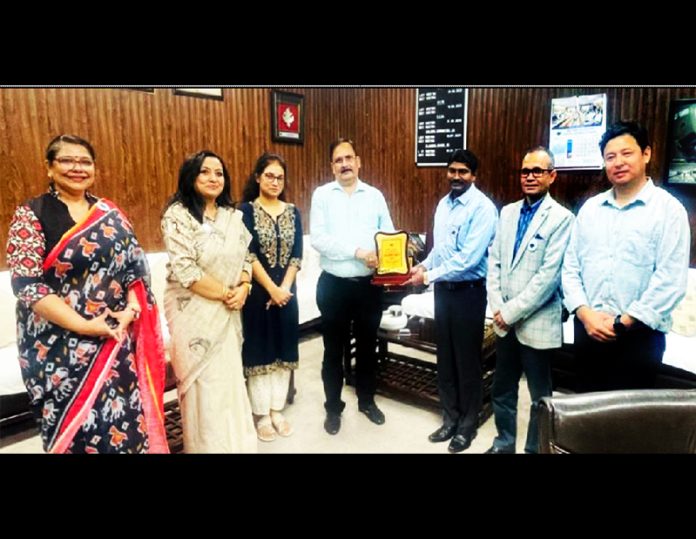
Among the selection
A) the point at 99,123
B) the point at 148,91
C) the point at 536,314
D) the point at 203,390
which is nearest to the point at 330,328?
the point at 203,390

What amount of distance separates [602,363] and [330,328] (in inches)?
46.9

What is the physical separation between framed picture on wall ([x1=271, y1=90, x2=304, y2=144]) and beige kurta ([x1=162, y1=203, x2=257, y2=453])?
2.12 meters

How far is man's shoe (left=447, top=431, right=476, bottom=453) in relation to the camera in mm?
2139

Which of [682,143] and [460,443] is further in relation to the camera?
[682,143]

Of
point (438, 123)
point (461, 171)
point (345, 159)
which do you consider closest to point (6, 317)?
point (345, 159)

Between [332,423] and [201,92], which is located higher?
[201,92]

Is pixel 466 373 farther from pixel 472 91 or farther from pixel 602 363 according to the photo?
pixel 472 91

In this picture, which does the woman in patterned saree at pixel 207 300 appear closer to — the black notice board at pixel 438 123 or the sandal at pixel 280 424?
the sandal at pixel 280 424

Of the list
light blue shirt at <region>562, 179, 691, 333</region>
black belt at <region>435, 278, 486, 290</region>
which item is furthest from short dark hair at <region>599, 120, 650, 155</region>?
black belt at <region>435, 278, 486, 290</region>

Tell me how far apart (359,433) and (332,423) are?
146 millimetres

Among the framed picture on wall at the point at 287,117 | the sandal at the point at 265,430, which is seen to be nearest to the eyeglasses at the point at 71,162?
the sandal at the point at 265,430

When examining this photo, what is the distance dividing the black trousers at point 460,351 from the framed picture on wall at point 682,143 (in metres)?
1.61

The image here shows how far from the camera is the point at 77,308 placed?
147cm

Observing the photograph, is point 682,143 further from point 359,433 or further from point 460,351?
point 359,433
